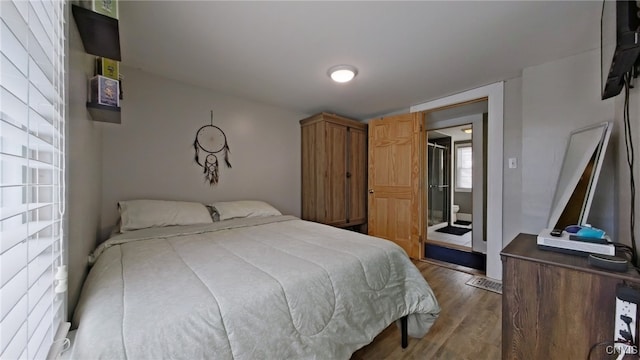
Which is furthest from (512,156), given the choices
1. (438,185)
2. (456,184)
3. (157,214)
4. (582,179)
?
(456,184)

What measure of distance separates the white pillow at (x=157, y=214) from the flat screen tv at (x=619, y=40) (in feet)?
9.67

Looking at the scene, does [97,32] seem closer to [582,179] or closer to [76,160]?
[76,160]

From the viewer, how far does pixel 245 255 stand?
1408mm

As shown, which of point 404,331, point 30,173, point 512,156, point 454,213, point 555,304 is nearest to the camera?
point 30,173

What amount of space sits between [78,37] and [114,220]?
1789 mm

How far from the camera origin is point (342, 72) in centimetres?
227

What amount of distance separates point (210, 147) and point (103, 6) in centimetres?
179

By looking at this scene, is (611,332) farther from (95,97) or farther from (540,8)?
(95,97)

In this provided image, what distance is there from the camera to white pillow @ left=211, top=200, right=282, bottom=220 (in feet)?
8.35

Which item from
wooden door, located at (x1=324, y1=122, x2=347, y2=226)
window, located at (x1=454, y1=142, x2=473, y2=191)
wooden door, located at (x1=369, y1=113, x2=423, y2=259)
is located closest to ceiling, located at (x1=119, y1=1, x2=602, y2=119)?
wooden door, located at (x1=369, y1=113, x2=423, y2=259)

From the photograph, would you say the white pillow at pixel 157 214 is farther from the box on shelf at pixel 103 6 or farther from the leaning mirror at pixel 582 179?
the leaning mirror at pixel 582 179

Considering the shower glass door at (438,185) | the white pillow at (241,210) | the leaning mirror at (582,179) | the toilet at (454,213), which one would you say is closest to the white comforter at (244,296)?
the white pillow at (241,210)

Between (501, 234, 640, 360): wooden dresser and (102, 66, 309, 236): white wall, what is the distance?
2772 mm

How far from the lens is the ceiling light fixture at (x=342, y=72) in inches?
88.5
